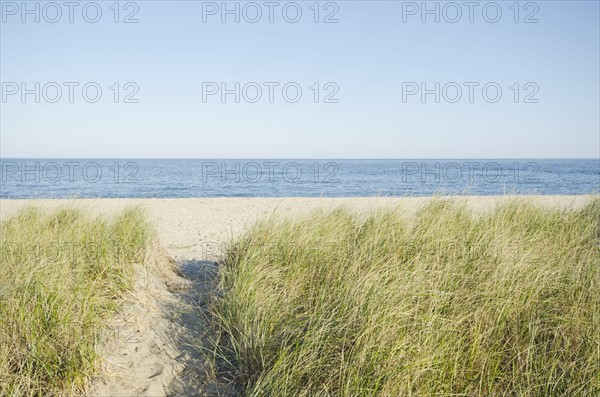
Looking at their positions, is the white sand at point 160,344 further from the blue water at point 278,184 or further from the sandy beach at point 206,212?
the blue water at point 278,184

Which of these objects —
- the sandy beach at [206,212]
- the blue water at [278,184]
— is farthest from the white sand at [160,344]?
the blue water at [278,184]

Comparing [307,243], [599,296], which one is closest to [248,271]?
[307,243]

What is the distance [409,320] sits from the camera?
9.31 ft

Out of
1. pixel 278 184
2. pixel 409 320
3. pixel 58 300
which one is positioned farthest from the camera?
pixel 278 184

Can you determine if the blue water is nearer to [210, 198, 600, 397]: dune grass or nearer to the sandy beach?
the sandy beach

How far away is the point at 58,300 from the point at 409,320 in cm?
260

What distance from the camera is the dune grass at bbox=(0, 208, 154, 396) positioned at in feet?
8.76

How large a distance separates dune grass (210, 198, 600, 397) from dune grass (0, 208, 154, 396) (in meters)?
0.94

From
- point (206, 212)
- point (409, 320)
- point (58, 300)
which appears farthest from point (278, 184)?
point (409, 320)

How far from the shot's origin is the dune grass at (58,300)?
2.67m

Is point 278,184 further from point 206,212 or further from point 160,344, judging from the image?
point 160,344

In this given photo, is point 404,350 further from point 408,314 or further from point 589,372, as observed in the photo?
point 589,372

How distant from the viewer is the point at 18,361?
106 inches

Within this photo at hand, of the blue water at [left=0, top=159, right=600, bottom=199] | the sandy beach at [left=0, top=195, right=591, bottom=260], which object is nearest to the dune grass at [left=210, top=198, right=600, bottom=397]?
the sandy beach at [left=0, top=195, right=591, bottom=260]
